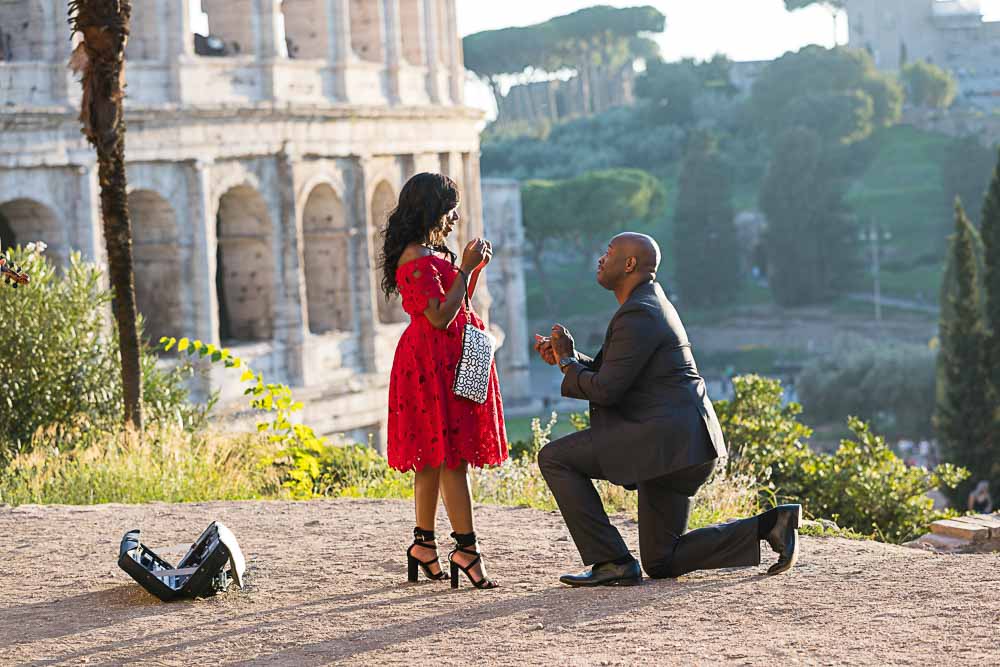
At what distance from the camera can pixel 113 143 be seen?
12477 millimetres

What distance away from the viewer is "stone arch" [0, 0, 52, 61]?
19.8 metres

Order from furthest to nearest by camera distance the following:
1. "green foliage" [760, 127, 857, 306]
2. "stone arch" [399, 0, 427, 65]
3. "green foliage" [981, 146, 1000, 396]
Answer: "green foliage" [760, 127, 857, 306], "green foliage" [981, 146, 1000, 396], "stone arch" [399, 0, 427, 65]

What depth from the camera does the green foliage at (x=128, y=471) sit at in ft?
32.7

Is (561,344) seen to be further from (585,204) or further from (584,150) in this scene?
(584,150)

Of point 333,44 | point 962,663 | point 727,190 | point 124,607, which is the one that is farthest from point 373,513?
point 727,190

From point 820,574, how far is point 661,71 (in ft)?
248

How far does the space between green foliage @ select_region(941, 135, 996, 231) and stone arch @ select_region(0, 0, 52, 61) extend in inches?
2038

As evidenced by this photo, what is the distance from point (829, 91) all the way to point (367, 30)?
53340mm

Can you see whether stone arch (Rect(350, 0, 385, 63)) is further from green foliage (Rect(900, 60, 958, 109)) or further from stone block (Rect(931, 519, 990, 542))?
green foliage (Rect(900, 60, 958, 109))

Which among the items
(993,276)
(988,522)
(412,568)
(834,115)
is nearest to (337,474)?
(988,522)

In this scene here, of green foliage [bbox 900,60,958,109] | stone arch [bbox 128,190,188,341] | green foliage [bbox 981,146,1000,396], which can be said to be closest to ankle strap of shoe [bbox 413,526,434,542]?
stone arch [bbox 128,190,188,341]

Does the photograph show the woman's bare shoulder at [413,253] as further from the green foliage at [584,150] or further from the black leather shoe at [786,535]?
the green foliage at [584,150]

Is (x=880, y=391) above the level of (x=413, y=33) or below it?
below

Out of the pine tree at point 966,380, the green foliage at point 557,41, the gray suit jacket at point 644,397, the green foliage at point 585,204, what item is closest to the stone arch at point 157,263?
the pine tree at point 966,380
